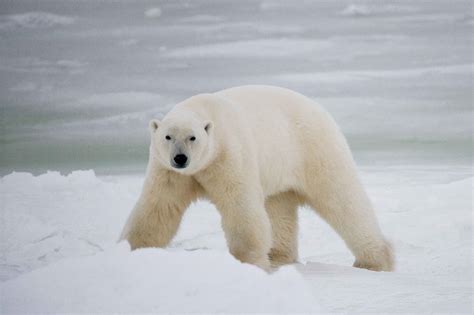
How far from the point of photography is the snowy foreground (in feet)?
12.2

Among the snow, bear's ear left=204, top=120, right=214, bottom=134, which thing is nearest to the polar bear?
bear's ear left=204, top=120, right=214, bottom=134

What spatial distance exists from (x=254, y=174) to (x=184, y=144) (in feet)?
2.07

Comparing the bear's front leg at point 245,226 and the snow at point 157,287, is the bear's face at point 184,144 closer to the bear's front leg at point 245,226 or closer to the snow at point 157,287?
the bear's front leg at point 245,226

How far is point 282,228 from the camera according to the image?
6.88m

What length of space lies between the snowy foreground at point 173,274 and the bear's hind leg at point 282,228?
0.42m

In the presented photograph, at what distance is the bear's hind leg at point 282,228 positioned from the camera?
680 centimetres

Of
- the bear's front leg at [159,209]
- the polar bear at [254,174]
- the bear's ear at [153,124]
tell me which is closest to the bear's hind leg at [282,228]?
the polar bear at [254,174]

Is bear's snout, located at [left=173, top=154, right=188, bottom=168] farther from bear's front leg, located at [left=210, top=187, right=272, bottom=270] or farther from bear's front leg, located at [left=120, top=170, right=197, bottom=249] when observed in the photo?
bear's front leg, located at [left=210, top=187, right=272, bottom=270]

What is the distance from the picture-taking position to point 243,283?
381cm

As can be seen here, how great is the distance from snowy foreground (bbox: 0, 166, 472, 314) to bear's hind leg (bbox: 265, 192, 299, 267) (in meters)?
0.42

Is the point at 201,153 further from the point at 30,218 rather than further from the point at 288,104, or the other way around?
the point at 30,218

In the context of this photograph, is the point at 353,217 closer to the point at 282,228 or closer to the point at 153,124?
the point at 282,228

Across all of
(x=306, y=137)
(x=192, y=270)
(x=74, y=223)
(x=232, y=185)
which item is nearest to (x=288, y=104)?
(x=306, y=137)

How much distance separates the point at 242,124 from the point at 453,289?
1.99 m
